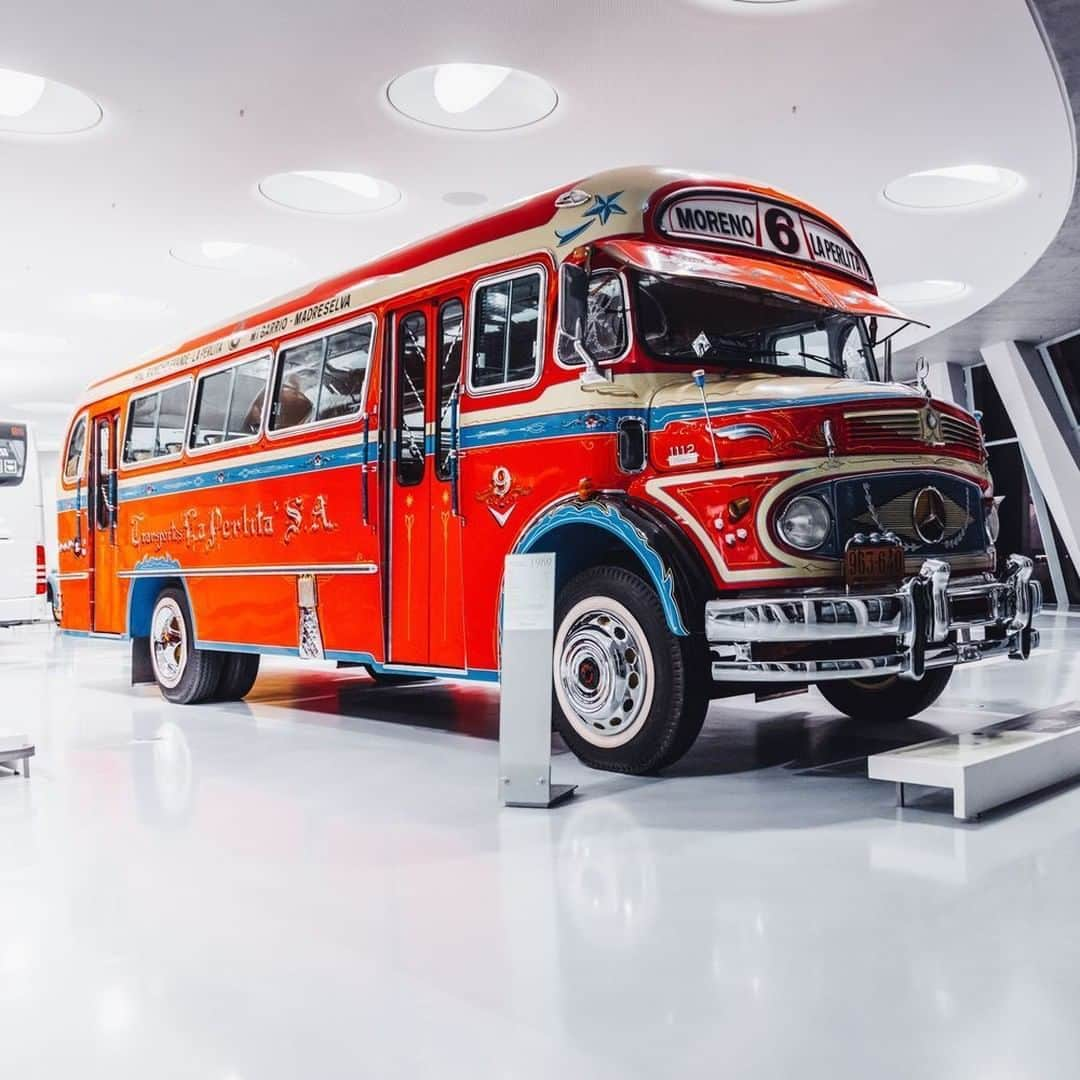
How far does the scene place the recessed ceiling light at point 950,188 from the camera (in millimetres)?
13333

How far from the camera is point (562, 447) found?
5.53 m

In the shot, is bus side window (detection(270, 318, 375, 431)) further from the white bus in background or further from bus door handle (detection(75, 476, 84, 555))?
the white bus in background

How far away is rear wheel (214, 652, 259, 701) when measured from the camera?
28.5ft

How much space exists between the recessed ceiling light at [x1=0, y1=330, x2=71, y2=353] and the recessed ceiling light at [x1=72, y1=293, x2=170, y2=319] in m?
2.26

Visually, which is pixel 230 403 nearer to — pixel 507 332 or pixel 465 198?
pixel 507 332

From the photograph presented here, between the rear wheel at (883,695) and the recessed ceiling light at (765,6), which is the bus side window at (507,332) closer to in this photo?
the rear wheel at (883,695)

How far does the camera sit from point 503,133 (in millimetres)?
11406

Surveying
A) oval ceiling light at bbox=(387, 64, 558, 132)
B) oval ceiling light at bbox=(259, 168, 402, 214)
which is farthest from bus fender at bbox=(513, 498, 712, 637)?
oval ceiling light at bbox=(259, 168, 402, 214)

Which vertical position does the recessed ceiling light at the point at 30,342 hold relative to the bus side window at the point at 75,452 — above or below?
above

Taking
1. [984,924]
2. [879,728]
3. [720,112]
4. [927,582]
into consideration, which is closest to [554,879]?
[984,924]

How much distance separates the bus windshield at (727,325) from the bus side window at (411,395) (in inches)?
62.0

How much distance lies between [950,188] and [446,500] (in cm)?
1029

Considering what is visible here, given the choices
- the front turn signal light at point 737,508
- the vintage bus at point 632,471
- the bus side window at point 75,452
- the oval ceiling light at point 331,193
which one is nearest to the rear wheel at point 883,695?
the vintage bus at point 632,471

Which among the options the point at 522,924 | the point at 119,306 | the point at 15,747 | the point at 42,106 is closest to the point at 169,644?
the point at 15,747
